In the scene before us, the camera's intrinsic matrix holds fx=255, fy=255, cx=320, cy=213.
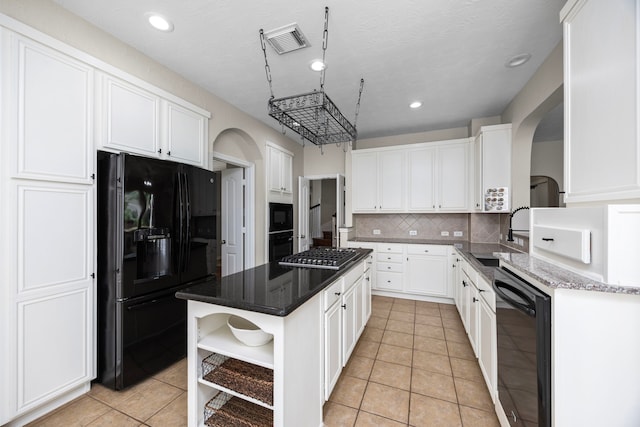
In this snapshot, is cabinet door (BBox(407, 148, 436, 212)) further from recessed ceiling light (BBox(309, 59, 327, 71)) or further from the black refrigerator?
the black refrigerator

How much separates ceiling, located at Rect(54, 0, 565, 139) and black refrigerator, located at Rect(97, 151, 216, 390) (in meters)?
1.04

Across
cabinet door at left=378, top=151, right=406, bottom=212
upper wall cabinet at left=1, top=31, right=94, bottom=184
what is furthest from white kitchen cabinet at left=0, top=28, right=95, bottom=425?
cabinet door at left=378, top=151, right=406, bottom=212

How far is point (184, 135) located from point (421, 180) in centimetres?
334

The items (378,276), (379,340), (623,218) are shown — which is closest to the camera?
(623,218)

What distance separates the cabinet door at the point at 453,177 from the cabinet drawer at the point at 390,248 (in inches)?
33.8

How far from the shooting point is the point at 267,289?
1.42 meters

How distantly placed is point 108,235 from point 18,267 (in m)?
0.47

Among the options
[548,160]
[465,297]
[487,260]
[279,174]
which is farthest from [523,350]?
[548,160]

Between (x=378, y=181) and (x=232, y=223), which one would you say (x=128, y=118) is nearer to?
(x=232, y=223)

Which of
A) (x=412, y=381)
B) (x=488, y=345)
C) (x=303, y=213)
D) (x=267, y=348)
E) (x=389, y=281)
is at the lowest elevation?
(x=412, y=381)

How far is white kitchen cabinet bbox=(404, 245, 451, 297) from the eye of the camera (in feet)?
12.3

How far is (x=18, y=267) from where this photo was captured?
155cm

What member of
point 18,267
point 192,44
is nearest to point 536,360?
point 18,267

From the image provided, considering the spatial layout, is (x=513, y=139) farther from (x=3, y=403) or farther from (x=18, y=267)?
(x=3, y=403)
